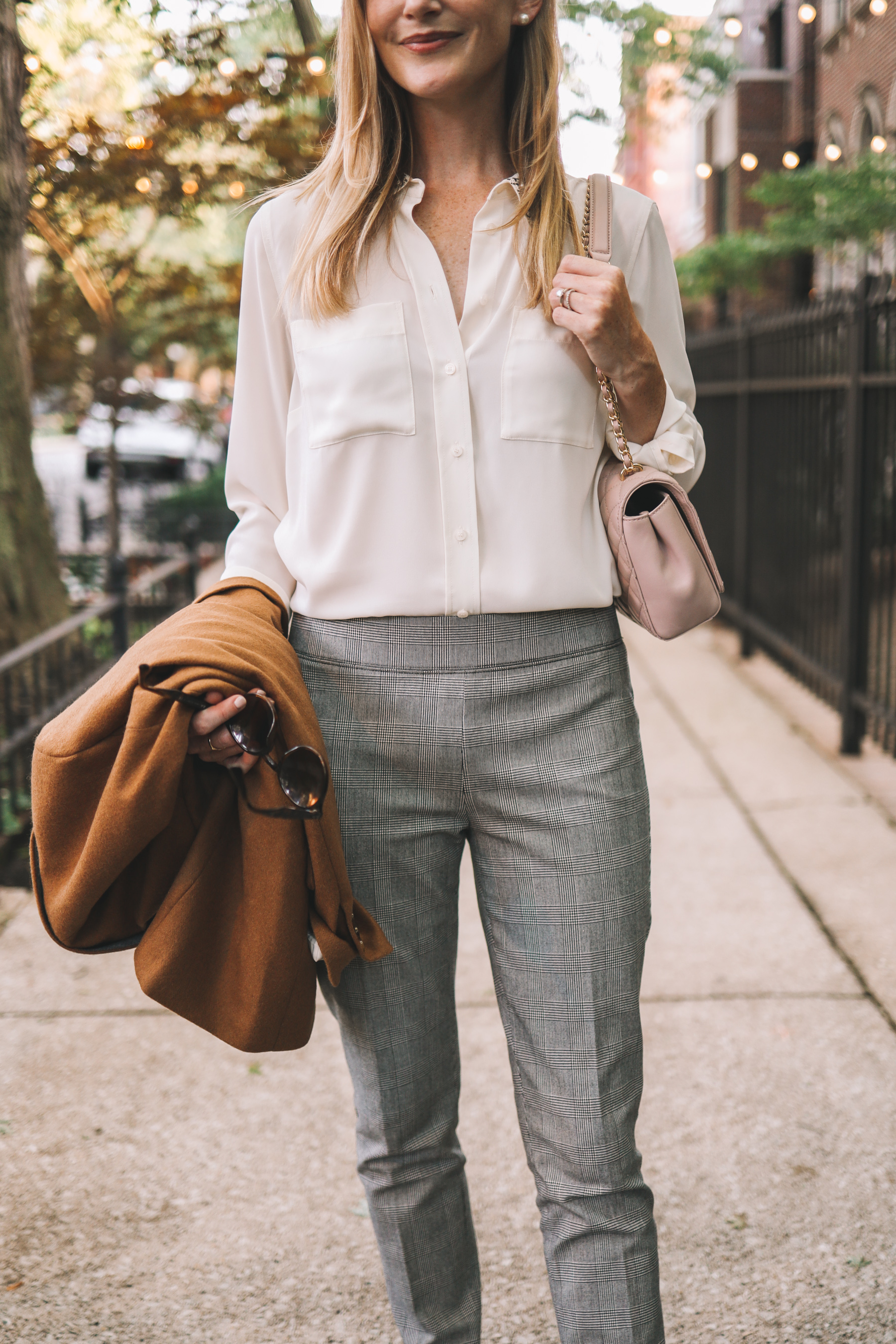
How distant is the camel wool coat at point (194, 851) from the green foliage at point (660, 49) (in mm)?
13703

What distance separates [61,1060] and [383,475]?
224cm

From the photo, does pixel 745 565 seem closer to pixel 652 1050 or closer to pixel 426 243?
pixel 652 1050

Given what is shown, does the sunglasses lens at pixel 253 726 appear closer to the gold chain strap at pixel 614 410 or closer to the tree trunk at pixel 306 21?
the gold chain strap at pixel 614 410

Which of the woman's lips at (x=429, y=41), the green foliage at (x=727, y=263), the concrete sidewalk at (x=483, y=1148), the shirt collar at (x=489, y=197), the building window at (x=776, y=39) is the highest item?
the building window at (x=776, y=39)

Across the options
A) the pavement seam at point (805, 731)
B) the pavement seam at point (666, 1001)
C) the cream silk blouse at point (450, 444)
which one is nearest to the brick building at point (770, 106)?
the pavement seam at point (805, 731)

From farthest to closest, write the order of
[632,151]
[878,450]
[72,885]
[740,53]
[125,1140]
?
[632,151], [740,53], [878,450], [125,1140], [72,885]

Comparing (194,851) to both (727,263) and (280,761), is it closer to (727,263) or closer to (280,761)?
(280,761)

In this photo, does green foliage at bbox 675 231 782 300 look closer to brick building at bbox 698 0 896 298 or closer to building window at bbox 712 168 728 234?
brick building at bbox 698 0 896 298

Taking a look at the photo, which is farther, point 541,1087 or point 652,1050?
point 652,1050

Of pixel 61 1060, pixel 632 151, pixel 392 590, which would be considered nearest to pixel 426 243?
pixel 392 590

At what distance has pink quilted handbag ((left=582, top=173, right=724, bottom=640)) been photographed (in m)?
1.74

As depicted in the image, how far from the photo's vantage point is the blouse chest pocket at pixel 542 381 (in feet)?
5.61

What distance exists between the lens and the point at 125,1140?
117 inches

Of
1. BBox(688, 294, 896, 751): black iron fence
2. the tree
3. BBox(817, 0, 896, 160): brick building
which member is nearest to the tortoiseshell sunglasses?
BBox(688, 294, 896, 751): black iron fence
